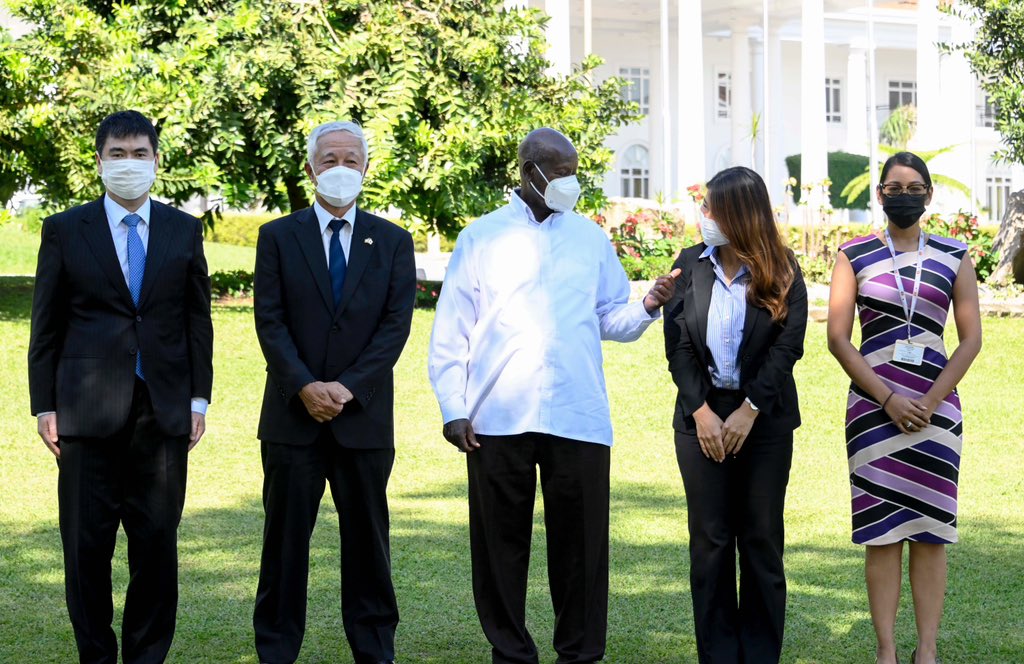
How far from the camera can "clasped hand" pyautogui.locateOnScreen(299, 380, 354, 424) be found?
4.87 meters

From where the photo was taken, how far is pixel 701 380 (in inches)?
193

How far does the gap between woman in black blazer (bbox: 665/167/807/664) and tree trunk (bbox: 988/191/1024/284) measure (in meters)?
14.5

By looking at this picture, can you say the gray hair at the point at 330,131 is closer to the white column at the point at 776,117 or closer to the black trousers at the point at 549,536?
the black trousers at the point at 549,536

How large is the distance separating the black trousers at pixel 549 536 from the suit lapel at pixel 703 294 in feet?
1.79

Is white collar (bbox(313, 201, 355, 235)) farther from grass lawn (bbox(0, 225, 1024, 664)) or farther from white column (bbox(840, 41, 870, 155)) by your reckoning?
white column (bbox(840, 41, 870, 155))

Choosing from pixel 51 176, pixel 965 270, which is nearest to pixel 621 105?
pixel 51 176

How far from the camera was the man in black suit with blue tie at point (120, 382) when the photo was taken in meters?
4.76

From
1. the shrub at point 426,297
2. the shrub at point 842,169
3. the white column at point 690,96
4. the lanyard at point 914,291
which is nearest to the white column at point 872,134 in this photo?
Answer: the white column at point 690,96

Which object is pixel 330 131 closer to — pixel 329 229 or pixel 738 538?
pixel 329 229

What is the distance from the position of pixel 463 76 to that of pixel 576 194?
42.8 ft

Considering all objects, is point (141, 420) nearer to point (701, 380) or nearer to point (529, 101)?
point (701, 380)

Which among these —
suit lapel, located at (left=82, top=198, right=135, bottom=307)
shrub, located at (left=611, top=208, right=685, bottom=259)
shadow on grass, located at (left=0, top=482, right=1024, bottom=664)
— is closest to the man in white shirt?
shadow on grass, located at (left=0, top=482, right=1024, bottom=664)

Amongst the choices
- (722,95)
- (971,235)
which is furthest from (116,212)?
(722,95)

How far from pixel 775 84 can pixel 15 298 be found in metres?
32.3
